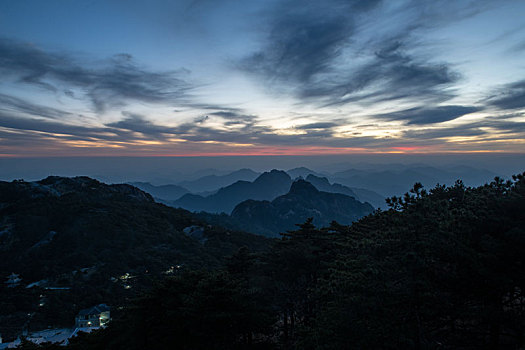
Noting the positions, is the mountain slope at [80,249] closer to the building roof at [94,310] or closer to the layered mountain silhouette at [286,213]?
the building roof at [94,310]

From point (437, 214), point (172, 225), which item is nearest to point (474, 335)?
point (437, 214)

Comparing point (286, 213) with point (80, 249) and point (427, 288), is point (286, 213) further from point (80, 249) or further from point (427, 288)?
point (427, 288)

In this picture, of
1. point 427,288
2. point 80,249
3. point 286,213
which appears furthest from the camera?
point 286,213

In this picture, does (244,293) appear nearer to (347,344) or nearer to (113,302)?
(347,344)

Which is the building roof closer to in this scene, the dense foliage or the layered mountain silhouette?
the dense foliage

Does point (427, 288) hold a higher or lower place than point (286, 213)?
higher

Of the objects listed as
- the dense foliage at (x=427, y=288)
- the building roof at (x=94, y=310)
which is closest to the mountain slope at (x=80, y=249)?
the building roof at (x=94, y=310)

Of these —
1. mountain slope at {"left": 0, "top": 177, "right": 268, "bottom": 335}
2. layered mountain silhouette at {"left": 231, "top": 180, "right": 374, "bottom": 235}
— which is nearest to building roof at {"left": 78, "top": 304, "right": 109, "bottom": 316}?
mountain slope at {"left": 0, "top": 177, "right": 268, "bottom": 335}

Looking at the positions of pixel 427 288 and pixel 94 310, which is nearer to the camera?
pixel 427 288

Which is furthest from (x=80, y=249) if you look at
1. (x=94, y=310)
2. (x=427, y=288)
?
(x=427, y=288)

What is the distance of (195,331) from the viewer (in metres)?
12.7

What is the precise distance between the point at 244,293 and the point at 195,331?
2916 mm

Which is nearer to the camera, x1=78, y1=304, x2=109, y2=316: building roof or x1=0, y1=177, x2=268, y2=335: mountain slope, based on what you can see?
x1=78, y1=304, x2=109, y2=316: building roof

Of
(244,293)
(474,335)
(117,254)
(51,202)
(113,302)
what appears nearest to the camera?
(474,335)
